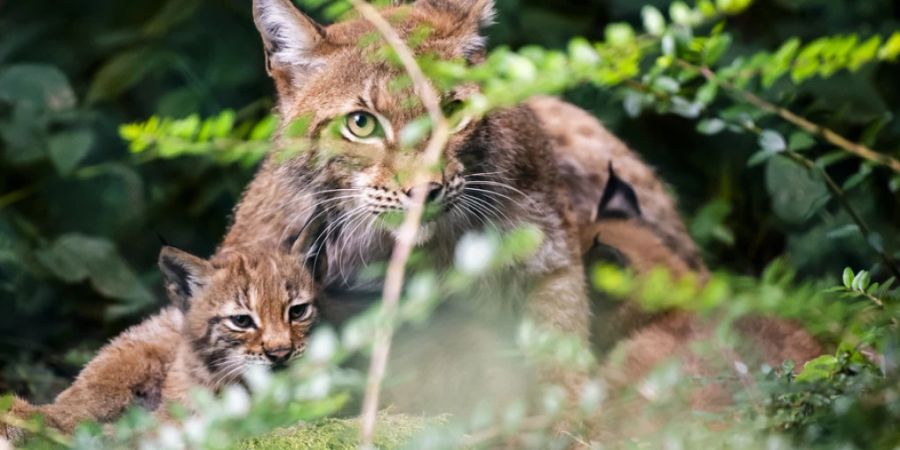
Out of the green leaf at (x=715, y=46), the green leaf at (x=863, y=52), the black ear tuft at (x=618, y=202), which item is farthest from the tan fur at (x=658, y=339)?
the green leaf at (x=863, y=52)

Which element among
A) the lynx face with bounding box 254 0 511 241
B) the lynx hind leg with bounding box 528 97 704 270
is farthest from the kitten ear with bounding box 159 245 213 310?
the lynx hind leg with bounding box 528 97 704 270

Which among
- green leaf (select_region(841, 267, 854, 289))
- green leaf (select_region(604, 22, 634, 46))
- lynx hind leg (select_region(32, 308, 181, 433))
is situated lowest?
lynx hind leg (select_region(32, 308, 181, 433))

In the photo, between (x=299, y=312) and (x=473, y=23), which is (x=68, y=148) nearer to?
(x=299, y=312)

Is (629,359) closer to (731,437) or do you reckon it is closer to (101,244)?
(731,437)

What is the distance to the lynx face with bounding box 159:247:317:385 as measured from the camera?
13.8 feet

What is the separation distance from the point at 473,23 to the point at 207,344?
1.54m

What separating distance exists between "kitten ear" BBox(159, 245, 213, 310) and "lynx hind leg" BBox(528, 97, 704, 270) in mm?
1813

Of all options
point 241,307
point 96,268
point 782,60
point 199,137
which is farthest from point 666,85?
point 96,268

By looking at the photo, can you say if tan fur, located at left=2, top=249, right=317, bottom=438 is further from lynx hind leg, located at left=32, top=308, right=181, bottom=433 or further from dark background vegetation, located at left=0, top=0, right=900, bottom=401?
dark background vegetation, located at left=0, top=0, right=900, bottom=401

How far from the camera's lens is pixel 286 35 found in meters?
4.33

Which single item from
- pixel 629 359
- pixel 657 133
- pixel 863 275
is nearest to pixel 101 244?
pixel 629 359

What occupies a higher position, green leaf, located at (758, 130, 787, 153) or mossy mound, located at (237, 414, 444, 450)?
green leaf, located at (758, 130, 787, 153)

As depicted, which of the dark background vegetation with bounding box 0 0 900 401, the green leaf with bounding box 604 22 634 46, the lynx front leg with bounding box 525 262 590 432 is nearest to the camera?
the green leaf with bounding box 604 22 634 46

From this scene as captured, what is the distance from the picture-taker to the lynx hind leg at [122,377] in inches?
170
